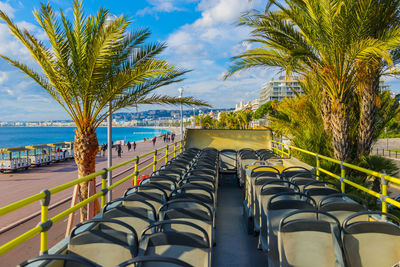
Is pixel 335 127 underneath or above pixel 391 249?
above

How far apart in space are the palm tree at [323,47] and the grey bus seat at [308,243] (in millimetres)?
4601

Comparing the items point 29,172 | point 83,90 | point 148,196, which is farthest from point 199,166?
point 29,172

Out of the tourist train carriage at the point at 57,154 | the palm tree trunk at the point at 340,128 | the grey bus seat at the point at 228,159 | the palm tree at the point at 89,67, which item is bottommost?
the tourist train carriage at the point at 57,154

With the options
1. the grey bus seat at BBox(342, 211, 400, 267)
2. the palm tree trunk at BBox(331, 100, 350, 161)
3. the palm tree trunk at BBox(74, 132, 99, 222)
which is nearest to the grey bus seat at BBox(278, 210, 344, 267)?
the grey bus seat at BBox(342, 211, 400, 267)

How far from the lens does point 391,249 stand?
245 centimetres

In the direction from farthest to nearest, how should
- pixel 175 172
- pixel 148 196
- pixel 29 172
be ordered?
1. pixel 29 172
2. pixel 175 172
3. pixel 148 196

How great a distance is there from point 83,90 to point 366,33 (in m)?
7.22

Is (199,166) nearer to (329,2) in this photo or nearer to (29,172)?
(329,2)

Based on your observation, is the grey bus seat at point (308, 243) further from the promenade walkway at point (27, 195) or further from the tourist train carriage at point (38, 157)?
the tourist train carriage at point (38, 157)

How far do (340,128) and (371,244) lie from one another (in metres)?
5.12

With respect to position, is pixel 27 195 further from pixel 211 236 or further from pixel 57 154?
pixel 211 236

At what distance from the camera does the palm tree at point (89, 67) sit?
6.05m

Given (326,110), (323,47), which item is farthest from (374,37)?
(326,110)

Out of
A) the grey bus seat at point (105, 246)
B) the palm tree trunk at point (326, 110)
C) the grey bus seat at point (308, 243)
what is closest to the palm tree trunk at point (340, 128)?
the palm tree trunk at point (326, 110)
